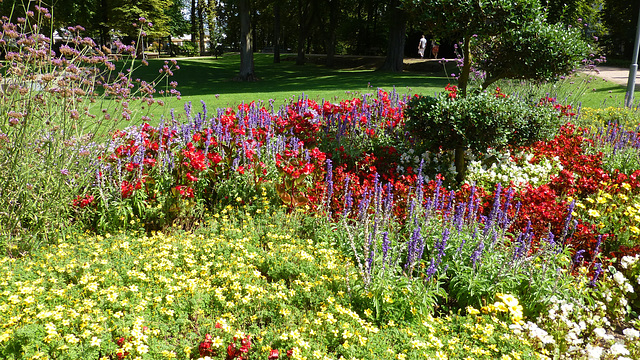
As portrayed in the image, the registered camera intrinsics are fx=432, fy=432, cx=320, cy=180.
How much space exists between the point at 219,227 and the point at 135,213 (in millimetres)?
987

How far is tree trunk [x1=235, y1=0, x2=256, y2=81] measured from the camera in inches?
754

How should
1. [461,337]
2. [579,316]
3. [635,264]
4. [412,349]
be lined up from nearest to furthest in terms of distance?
1. [412,349]
2. [461,337]
3. [579,316]
4. [635,264]

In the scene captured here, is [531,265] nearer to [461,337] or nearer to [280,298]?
[461,337]

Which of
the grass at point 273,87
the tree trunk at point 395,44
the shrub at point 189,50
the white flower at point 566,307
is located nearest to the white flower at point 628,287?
the white flower at point 566,307

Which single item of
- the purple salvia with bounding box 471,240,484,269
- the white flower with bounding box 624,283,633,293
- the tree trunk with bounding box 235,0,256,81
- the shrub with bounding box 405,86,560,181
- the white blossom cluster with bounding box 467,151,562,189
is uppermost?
the tree trunk with bounding box 235,0,256,81

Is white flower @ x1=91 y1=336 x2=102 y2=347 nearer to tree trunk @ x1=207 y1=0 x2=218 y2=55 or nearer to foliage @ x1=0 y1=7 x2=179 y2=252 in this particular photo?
foliage @ x1=0 y1=7 x2=179 y2=252

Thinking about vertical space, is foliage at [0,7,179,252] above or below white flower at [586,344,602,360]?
above

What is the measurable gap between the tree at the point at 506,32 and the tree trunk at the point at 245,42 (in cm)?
1522

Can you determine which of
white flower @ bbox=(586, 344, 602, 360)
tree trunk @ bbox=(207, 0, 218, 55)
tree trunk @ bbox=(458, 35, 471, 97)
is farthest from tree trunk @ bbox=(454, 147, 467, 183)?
tree trunk @ bbox=(207, 0, 218, 55)

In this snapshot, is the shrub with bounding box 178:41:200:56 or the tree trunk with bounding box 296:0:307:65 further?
the shrub with bounding box 178:41:200:56

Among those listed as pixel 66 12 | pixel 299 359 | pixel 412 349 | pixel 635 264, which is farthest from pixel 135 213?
pixel 66 12

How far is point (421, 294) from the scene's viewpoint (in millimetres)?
3277

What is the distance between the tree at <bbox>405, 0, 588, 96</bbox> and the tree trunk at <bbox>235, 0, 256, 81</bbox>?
49.9ft

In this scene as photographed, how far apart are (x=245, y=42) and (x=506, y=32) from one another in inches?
629
